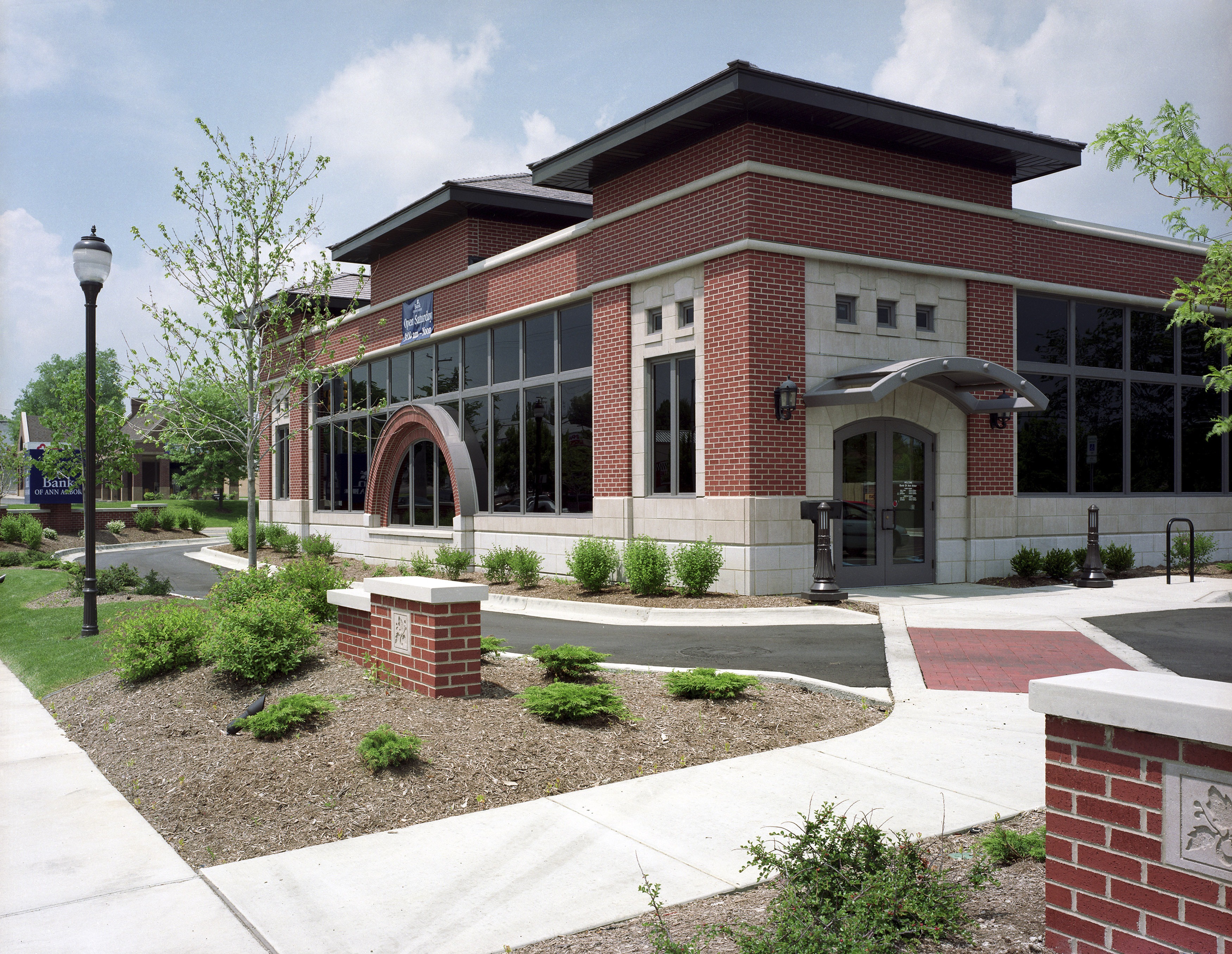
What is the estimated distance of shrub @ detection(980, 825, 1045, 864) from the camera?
170 inches

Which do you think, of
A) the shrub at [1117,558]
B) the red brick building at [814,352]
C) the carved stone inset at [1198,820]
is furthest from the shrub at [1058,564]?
the carved stone inset at [1198,820]

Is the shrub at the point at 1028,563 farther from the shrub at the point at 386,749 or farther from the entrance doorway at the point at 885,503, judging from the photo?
the shrub at the point at 386,749

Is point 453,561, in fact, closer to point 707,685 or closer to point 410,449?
point 410,449

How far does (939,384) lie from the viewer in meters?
16.4

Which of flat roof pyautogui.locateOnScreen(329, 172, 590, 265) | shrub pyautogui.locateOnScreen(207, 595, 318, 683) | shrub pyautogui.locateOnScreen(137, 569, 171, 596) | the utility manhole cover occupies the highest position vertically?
flat roof pyautogui.locateOnScreen(329, 172, 590, 265)

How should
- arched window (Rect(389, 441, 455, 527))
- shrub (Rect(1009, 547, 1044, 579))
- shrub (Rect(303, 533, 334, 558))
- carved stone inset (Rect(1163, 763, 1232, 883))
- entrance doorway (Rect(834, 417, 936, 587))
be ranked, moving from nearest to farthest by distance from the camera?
carved stone inset (Rect(1163, 763, 1232, 883)) → entrance doorway (Rect(834, 417, 936, 587)) → shrub (Rect(1009, 547, 1044, 579)) → arched window (Rect(389, 441, 455, 527)) → shrub (Rect(303, 533, 334, 558))

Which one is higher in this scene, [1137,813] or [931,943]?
[1137,813]

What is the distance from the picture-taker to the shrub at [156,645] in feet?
28.1

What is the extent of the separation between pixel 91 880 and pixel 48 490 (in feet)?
123

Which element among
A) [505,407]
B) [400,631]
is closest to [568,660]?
[400,631]

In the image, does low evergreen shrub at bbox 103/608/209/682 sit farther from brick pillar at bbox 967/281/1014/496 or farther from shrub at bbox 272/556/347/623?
brick pillar at bbox 967/281/1014/496

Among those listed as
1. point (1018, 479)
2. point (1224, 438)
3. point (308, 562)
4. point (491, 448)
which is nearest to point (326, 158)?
point (308, 562)

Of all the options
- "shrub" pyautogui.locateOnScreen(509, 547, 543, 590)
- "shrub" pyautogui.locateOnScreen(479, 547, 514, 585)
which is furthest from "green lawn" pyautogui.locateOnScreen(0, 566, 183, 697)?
"shrub" pyautogui.locateOnScreen(479, 547, 514, 585)

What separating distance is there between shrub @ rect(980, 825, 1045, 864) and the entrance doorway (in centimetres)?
1140
